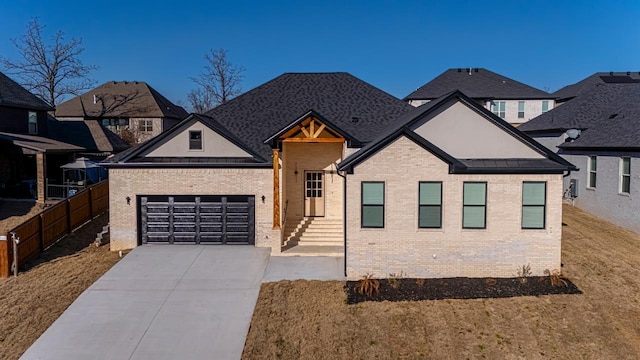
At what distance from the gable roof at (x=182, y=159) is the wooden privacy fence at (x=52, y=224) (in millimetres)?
2857

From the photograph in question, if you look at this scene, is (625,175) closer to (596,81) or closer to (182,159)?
(182,159)

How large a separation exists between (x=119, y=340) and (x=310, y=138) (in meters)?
8.77

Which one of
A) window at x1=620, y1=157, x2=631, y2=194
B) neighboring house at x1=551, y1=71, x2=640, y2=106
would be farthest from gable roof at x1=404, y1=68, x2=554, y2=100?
window at x1=620, y1=157, x2=631, y2=194

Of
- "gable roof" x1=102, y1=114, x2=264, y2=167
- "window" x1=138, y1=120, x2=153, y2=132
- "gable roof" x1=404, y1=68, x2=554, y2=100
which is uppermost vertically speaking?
"gable roof" x1=404, y1=68, x2=554, y2=100

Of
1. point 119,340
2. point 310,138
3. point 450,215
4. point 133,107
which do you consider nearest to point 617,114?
point 450,215

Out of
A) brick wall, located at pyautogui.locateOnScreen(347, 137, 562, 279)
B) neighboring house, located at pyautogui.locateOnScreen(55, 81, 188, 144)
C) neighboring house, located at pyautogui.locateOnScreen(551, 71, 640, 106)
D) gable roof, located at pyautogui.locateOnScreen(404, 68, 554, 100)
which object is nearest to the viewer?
brick wall, located at pyautogui.locateOnScreen(347, 137, 562, 279)

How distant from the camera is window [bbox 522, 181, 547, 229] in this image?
13336 millimetres

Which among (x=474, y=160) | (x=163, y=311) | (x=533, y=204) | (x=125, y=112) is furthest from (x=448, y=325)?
(x=125, y=112)

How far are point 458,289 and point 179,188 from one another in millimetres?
10636

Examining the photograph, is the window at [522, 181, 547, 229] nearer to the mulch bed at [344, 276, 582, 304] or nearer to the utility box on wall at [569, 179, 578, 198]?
the mulch bed at [344, 276, 582, 304]

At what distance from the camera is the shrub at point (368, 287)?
40.2ft

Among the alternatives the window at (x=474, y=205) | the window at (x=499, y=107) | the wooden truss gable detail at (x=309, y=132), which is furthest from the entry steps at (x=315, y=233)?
the window at (x=499, y=107)

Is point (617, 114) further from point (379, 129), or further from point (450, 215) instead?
point (450, 215)

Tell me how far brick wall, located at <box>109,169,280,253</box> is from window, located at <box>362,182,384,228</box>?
14.9 ft
